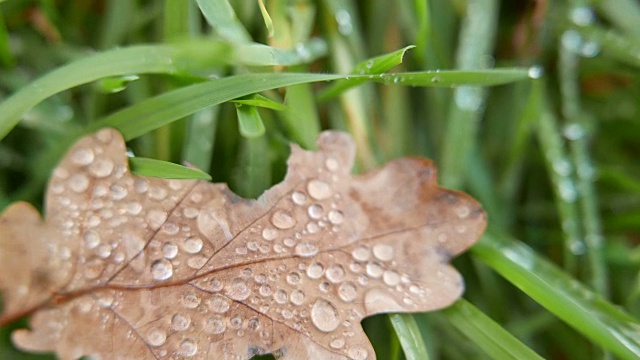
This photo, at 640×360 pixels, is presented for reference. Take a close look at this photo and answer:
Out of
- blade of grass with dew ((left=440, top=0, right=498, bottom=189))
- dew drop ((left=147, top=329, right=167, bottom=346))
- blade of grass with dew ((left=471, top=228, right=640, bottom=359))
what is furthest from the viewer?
blade of grass with dew ((left=440, top=0, right=498, bottom=189))

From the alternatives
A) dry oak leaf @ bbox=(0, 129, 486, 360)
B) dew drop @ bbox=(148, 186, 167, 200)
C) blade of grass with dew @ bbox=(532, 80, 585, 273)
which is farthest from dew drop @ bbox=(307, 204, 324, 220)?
blade of grass with dew @ bbox=(532, 80, 585, 273)

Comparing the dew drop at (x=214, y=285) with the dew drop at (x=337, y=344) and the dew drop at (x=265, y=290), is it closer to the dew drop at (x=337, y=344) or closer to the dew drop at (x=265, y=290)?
the dew drop at (x=265, y=290)

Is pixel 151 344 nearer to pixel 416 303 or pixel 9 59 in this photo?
pixel 416 303

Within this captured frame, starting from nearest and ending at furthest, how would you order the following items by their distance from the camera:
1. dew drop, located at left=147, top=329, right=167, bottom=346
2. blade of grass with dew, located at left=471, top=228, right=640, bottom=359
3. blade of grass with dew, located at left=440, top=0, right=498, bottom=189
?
dew drop, located at left=147, top=329, right=167, bottom=346 < blade of grass with dew, located at left=471, top=228, right=640, bottom=359 < blade of grass with dew, located at left=440, top=0, right=498, bottom=189

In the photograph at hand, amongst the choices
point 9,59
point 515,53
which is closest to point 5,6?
point 9,59

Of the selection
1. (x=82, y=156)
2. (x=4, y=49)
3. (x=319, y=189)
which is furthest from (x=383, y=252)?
(x=4, y=49)

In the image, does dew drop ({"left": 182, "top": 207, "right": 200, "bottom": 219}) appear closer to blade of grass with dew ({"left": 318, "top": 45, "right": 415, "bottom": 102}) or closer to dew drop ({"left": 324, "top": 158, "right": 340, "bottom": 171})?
dew drop ({"left": 324, "top": 158, "right": 340, "bottom": 171})

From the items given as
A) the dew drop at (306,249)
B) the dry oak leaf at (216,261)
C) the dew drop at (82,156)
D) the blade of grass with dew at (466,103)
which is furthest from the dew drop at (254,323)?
the blade of grass with dew at (466,103)
